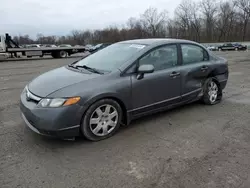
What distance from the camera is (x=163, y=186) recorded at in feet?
7.73

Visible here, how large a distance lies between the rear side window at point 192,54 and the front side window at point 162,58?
0.82 feet

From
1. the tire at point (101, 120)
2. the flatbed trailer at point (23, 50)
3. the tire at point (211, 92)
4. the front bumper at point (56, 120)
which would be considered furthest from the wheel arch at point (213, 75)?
the flatbed trailer at point (23, 50)

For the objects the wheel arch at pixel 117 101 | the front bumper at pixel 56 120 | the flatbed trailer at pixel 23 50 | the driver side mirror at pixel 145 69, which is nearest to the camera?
the front bumper at pixel 56 120

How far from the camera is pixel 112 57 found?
3994mm

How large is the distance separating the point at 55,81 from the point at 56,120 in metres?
0.69

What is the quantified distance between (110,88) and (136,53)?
0.86m

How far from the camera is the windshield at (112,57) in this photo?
3.71 meters

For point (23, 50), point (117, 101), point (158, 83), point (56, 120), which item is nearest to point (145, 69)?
point (158, 83)

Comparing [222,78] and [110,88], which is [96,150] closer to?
[110,88]

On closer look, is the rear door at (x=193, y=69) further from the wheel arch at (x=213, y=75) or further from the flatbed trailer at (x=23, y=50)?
the flatbed trailer at (x=23, y=50)

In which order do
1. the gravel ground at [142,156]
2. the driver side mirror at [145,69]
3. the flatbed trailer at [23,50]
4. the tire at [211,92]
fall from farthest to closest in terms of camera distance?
the flatbed trailer at [23,50] < the tire at [211,92] < the driver side mirror at [145,69] < the gravel ground at [142,156]

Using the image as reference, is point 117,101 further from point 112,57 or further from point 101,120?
→ point 112,57

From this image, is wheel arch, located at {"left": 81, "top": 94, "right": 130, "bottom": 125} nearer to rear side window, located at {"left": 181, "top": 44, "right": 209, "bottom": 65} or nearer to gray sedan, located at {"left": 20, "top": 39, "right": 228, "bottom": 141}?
gray sedan, located at {"left": 20, "top": 39, "right": 228, "bottom": 141}

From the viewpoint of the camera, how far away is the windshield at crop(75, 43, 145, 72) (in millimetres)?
3709
